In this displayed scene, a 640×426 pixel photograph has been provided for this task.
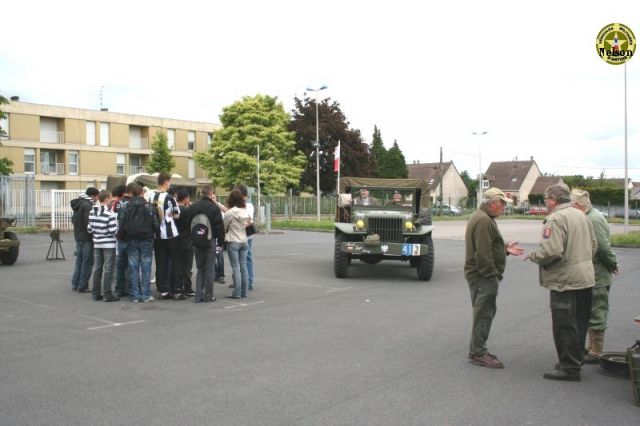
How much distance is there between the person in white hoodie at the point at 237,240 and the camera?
9570mm

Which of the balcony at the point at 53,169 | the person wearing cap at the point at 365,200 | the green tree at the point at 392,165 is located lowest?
the person wearing cap at the point at 365,200

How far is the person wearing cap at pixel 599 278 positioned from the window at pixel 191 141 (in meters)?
55.9

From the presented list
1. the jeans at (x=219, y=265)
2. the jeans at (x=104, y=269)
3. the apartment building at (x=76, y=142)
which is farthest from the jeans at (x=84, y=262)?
the apartment building at (x=76, y=142)

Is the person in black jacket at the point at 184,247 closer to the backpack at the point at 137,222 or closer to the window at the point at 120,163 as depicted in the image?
the backpack at the point at 137,222

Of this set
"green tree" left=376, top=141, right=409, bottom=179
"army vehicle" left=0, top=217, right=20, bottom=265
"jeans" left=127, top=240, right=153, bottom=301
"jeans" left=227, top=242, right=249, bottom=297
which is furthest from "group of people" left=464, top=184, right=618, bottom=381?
"green tree" left=376, top=141, right=409, bottom=179

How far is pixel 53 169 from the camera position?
1989 inches

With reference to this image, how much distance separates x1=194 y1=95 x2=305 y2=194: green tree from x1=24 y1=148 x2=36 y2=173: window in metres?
13.2

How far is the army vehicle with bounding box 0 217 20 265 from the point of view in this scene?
13633 millimetres

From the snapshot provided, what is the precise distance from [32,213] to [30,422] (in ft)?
84.3

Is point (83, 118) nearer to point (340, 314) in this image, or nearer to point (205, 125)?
point (205, 125)

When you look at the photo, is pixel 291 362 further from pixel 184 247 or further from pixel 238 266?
pixel 184 247

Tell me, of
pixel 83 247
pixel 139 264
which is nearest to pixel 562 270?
pixel 139 264

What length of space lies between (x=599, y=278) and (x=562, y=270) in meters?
1.13

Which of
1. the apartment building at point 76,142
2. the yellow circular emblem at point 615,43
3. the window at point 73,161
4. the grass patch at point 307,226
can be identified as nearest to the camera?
the yellow circular emblem at point 615,43
